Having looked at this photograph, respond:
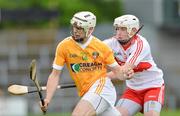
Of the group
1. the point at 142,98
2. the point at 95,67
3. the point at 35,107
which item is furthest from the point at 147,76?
the point at 35,107

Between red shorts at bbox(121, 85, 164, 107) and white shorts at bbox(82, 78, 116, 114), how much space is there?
928 mm

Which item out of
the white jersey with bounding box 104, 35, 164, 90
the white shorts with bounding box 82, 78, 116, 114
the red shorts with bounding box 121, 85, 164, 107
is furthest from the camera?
the red shorts with bounding box 121, 85, 164, 107

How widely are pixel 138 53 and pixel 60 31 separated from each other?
1806cm

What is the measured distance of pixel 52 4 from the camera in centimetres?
3306

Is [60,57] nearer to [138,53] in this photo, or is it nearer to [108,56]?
[108,56]

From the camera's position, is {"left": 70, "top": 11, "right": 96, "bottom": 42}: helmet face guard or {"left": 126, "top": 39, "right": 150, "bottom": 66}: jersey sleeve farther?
{"left": 126, "top": 39, "right": 150, "bottom": 66}: jersey sleeve

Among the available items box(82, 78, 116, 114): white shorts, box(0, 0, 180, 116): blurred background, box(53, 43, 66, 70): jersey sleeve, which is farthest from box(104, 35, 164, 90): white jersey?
box(0, 0, 180, 116): blurred background

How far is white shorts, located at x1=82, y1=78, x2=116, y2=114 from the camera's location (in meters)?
13.1

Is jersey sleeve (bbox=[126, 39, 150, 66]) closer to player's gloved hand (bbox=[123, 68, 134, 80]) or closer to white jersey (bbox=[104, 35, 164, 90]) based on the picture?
white jersey (bbox=[104, 35, 164, 90])

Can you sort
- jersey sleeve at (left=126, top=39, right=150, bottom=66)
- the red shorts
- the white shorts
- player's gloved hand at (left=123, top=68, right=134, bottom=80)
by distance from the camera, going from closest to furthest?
the white shorts < player's gloved hand at (left=123, top=68, right=134, bottom=80) < jersey sleeve at (left=126, top=39, right=150, bottom=66) < the red shorts

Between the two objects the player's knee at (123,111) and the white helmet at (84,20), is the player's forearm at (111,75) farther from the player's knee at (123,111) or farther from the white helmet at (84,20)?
the white helmet at (84,20)

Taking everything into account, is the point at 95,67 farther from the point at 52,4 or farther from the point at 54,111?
the point at 52,4

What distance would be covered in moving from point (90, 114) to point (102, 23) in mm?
19746

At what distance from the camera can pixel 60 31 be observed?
31.8m
